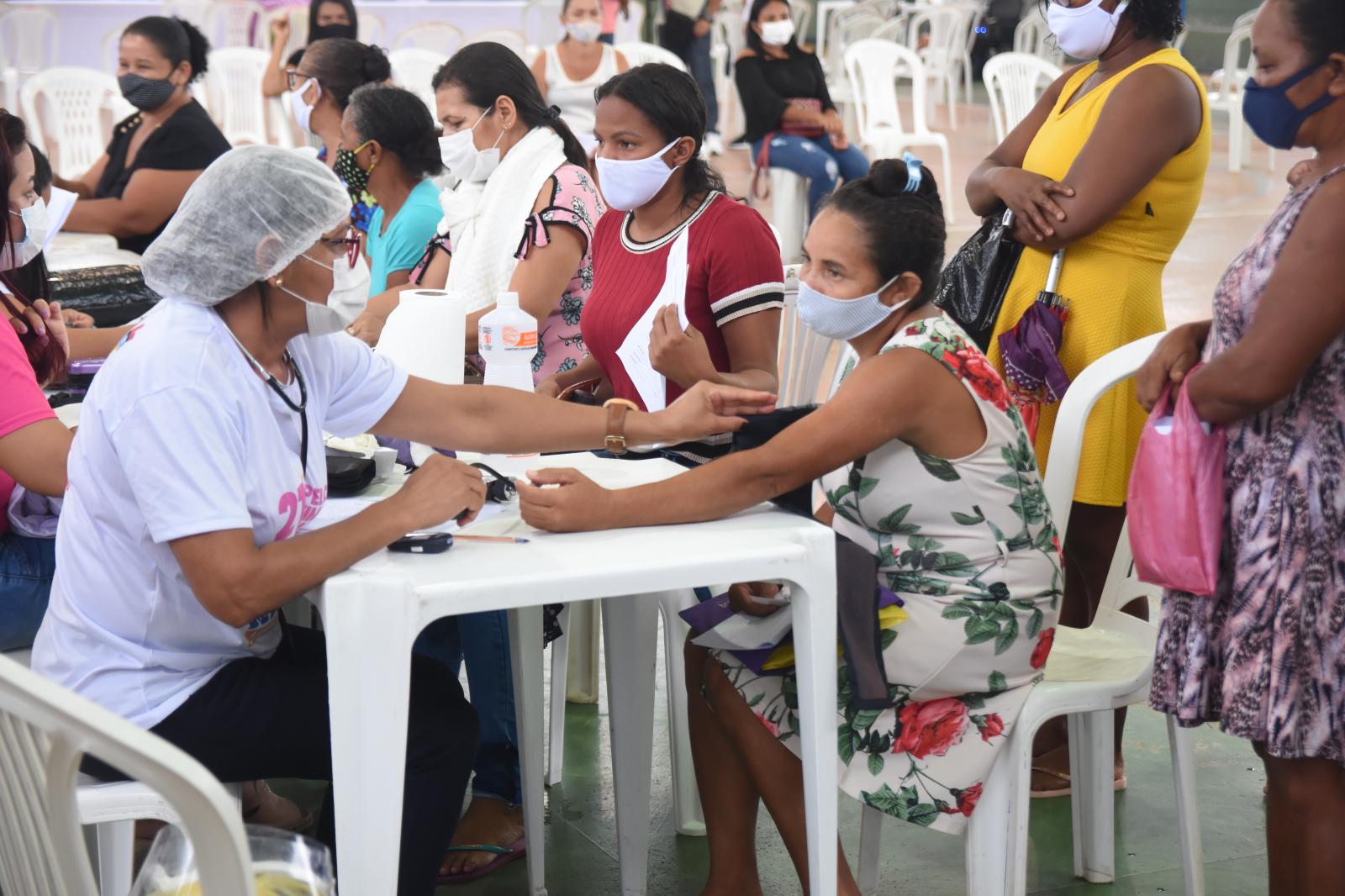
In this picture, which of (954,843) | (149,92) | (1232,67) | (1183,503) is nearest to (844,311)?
(1183,503)

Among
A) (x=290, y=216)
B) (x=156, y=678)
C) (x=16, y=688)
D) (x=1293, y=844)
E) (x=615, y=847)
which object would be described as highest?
(x=290, y=216)

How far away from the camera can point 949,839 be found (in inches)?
103

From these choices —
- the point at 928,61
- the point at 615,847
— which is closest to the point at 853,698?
the point at 615,847

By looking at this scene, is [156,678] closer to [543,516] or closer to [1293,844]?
[543,516]

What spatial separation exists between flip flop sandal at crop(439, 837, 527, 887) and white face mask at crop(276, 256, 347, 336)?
1054 mm

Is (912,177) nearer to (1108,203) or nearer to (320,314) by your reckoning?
(1108,203)

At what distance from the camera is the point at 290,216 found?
1813 millimetres

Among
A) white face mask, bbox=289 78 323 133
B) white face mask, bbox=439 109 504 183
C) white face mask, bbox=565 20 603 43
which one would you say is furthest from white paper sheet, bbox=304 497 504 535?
white face mask, bbox=565 20 603 43

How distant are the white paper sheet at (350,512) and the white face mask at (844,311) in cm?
54

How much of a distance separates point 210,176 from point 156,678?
0.64 m

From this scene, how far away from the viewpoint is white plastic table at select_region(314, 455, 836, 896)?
168 cm

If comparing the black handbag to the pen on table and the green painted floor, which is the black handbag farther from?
the pen on table

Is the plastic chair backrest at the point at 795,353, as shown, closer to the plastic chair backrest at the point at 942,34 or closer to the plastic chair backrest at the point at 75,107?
the plastic chair backrest at the point at 75,107

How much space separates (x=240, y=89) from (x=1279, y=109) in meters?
9.02
